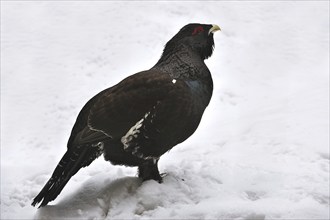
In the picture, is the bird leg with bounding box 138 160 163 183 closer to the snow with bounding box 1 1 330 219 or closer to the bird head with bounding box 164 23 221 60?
the snow with bounding box 1 1 330 219

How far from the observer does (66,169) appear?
3877 mm

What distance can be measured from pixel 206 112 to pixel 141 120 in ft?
9.73

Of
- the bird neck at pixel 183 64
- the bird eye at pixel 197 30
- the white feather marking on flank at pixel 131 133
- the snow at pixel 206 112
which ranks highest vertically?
the bird eye at pixel 197 30

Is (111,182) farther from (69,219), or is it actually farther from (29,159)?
(29,159)

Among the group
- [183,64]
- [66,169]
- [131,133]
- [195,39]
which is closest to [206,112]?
[195,39]

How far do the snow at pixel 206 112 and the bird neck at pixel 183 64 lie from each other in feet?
2.70

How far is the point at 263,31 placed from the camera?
8414 mm

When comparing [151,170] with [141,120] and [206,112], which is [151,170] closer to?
[141,120]

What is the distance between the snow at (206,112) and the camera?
388 centimetres

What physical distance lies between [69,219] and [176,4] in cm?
566

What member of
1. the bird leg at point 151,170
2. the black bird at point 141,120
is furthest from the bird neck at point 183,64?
the bird leg at point 151,170

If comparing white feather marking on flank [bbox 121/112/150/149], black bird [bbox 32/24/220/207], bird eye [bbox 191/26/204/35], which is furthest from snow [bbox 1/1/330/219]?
bird eye [bbox 191/26/204/35]

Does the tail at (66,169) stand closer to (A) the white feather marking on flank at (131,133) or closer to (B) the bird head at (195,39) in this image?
(A) the white feather marking on flank at (131,133)

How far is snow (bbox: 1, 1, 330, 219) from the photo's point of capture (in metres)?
3.88
